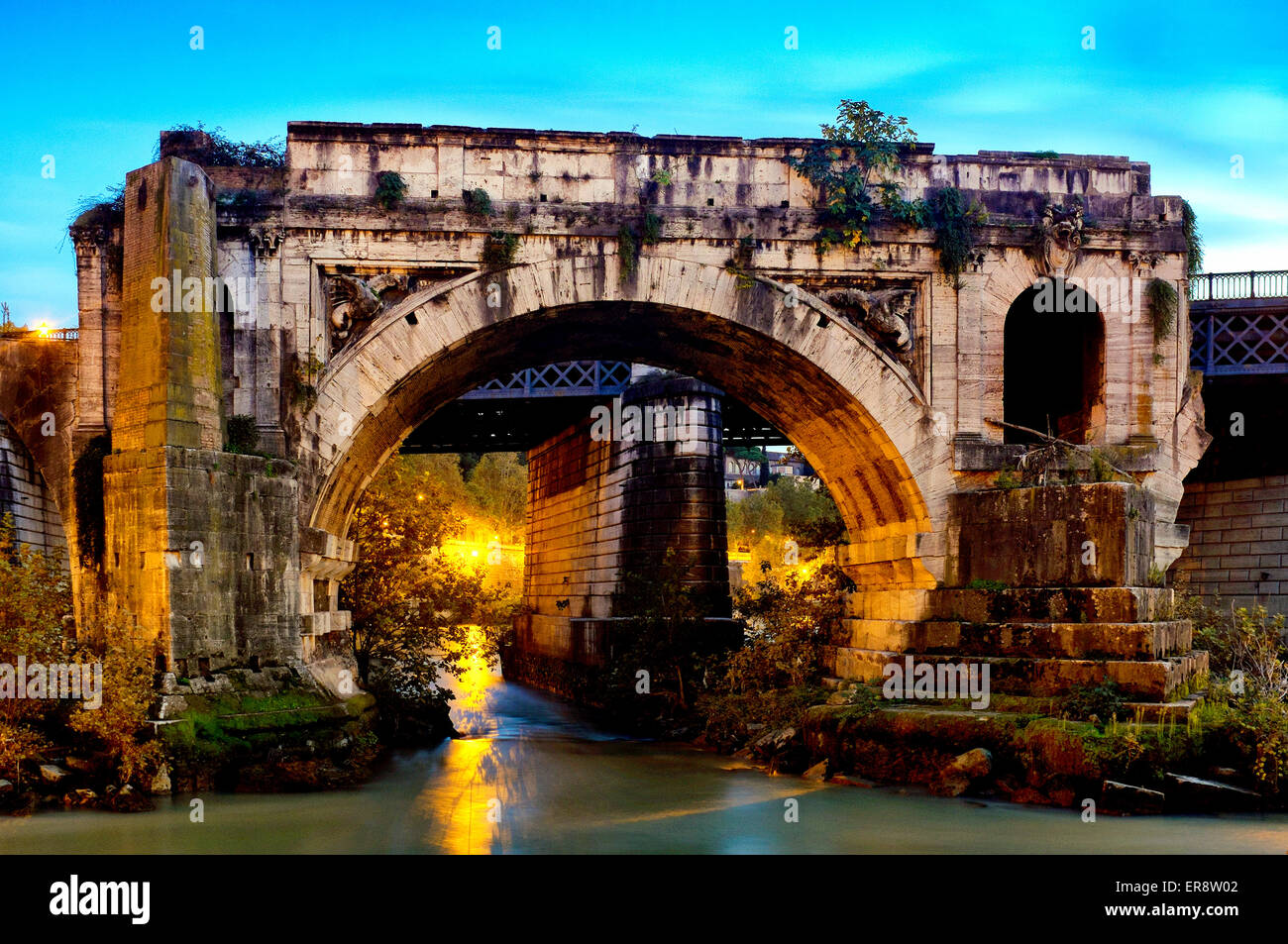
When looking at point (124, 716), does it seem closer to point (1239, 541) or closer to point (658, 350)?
point (658, 350)

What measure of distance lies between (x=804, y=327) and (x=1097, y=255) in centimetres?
386

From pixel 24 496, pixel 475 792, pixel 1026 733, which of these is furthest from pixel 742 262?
pixel 24 496

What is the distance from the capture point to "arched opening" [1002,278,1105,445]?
51.8ft

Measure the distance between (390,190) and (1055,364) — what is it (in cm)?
984

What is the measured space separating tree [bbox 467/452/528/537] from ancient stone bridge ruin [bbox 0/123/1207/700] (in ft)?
131

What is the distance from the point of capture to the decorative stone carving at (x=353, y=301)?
14.4m

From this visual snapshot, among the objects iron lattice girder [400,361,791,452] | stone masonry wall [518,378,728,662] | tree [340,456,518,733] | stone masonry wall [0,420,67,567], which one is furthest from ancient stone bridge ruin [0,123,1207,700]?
stone masonry wall [518,378,728,662]

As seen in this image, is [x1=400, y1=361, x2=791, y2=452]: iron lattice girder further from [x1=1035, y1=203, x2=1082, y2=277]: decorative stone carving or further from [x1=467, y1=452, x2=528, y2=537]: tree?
[x1=467, y1=452, x2=528, y2=537]: tree

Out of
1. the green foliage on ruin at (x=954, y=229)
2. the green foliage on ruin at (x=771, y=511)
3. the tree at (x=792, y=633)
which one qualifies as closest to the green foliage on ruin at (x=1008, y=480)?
the green foliage on ruin at (x=954, y=229)

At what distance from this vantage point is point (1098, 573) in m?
13.8

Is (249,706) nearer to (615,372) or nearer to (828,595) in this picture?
(828,595)
